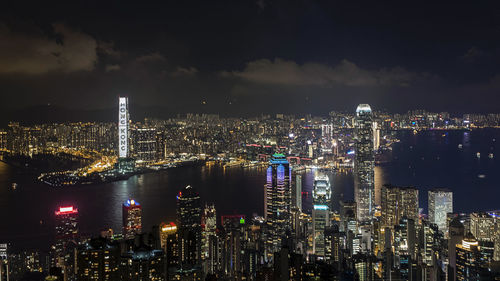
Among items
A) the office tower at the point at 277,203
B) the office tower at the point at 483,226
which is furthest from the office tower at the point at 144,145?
the office tower at the point at 483,226

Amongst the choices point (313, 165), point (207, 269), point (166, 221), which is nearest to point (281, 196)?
point (166, 221)

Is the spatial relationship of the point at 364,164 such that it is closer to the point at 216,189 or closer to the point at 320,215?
the point at 320,215

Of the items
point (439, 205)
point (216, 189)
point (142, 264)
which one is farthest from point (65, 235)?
point (439, 205)

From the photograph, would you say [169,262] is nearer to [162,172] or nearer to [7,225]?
[7,225]

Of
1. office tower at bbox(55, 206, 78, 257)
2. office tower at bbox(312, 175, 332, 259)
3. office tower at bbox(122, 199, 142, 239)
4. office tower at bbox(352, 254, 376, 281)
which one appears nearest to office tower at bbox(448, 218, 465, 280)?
office tower at bbox(352, 254, 376, 281)

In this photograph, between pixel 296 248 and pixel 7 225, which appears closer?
pixel 296 248

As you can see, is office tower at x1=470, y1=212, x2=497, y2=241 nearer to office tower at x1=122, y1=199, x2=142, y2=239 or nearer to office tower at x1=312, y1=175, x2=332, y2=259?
office tower at x1=312, y1=175, x2=332, y2=259

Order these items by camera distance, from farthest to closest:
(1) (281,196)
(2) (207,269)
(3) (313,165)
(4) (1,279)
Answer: (3) (313,165) → (1) (281,196) → (2) (207,269) → (4) (1,279)
